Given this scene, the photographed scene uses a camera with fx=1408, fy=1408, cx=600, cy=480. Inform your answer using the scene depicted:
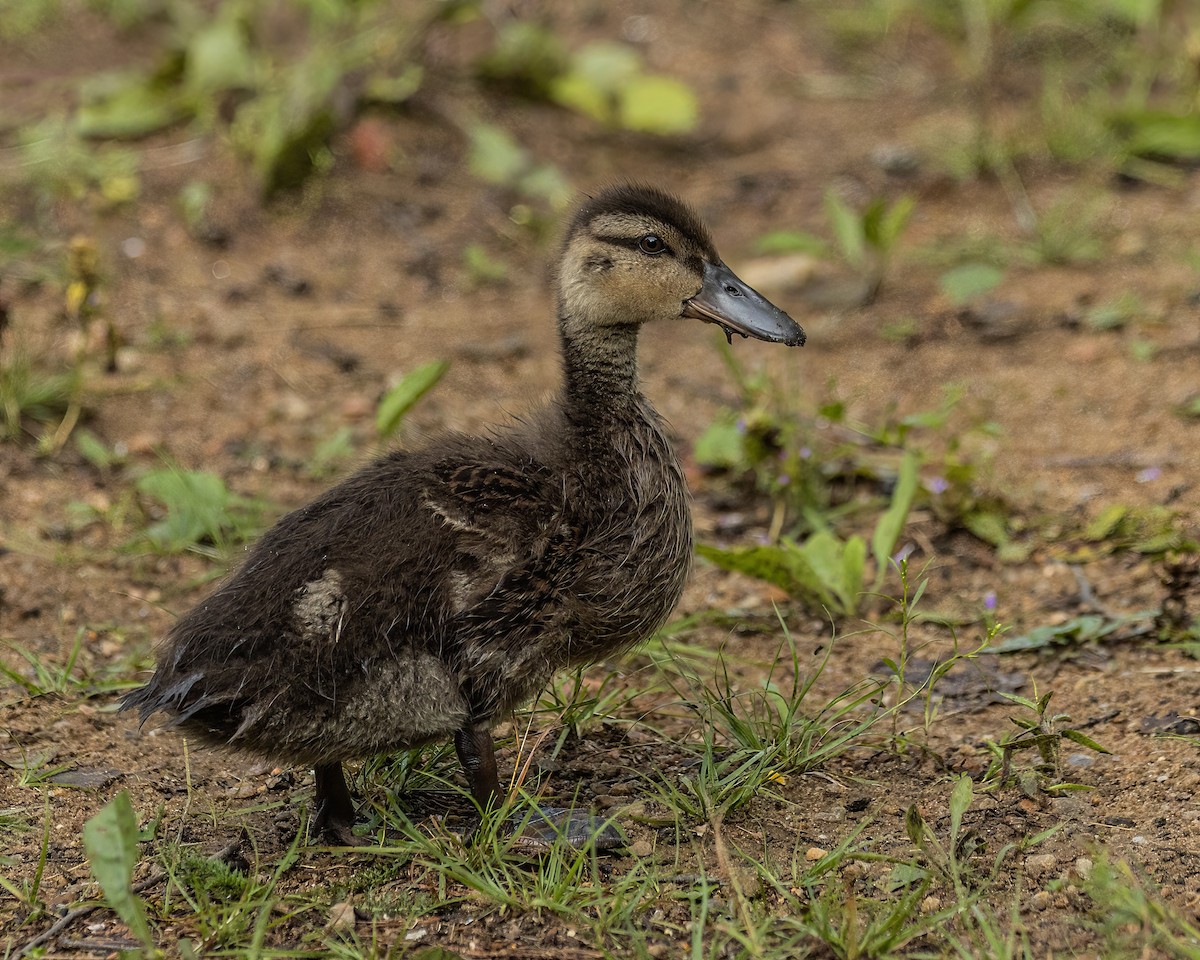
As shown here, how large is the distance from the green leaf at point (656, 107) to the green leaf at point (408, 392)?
13.5 ft

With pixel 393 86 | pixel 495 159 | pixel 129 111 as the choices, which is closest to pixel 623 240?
pixel 495 159

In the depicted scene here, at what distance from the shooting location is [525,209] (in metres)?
7.83

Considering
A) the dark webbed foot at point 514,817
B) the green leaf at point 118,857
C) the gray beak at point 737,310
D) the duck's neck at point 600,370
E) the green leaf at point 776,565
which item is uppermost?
the gray beak at point 737,310

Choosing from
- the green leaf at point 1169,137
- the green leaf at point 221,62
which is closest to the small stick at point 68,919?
the green leaf at point 221,62

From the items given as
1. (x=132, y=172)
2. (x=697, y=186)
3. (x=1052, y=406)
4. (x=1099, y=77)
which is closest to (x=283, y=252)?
(x=132, y=172)

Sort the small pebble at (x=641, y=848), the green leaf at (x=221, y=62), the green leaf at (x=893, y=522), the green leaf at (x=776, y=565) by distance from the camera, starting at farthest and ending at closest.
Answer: the green leaf at (x=221, y=62) → the green leaf at (x=893, y=522) → the green leaf at (x=776, y=565) → the small pebble at (x=641, y=848)

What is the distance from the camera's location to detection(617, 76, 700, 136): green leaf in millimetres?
8711

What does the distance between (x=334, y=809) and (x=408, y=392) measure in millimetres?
1906

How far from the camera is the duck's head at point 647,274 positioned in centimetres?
413

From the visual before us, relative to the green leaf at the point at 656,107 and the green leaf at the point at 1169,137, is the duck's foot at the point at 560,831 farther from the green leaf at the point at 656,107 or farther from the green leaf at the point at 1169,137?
the green leaf at the point at 1169,137

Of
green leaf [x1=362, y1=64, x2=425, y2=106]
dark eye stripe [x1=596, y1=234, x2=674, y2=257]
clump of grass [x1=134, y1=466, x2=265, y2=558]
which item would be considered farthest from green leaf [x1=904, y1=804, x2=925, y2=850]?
green leaf [x1=362, y1=64, x2=425, y2=106]

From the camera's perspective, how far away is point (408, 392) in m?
5.14

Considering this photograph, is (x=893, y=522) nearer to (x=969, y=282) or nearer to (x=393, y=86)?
(x=969, y=282)

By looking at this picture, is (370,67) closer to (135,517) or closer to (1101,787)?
(135,517)
